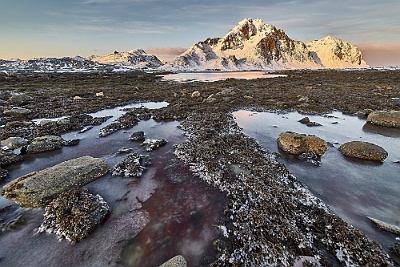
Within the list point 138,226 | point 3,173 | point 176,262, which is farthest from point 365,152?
point 3,173

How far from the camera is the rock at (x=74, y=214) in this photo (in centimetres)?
839

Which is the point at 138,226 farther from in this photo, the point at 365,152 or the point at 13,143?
the point at 365,152

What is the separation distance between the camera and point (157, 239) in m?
8.10

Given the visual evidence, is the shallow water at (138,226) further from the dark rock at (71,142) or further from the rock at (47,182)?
the dark rock at (71,142)

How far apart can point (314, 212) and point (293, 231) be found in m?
1.94

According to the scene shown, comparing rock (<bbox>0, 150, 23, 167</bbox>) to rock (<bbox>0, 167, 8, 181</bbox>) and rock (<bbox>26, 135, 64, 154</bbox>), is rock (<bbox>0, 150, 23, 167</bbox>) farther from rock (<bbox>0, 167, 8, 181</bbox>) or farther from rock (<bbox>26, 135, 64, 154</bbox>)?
rock (<bbox>26, 135, 64, 154</bbox>)

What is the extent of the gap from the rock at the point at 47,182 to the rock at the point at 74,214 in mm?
755

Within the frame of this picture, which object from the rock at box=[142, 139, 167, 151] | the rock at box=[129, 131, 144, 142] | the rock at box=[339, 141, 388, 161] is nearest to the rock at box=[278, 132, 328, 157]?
the rock at box=[339, 141, 388, 161]

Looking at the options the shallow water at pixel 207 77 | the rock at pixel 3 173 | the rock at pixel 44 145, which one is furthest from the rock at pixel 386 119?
the shallow water at pixel 207 77

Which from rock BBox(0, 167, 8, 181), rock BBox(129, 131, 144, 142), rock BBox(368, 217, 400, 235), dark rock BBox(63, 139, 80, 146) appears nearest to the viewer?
rock BBox(368, 217, 400, 235)

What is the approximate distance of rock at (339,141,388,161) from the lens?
14.6 metres

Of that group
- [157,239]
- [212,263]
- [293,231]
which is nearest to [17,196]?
[157,239]

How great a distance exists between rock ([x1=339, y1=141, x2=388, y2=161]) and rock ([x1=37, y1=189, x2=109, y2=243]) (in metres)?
16.3

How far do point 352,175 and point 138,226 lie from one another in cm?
1254
